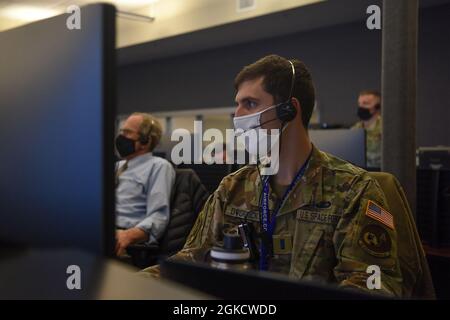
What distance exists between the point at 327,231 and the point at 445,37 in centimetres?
452

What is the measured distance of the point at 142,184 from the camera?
2.47 meters

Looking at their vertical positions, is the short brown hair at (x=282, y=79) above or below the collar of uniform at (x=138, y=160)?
above

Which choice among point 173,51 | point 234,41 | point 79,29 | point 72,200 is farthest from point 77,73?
point 173,51

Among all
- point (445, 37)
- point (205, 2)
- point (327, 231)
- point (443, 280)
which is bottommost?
point (443, 280)

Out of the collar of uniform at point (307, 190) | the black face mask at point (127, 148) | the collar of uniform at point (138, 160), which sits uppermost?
the black face mask at point (127, 148)

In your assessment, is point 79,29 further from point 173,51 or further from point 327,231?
point 173,51

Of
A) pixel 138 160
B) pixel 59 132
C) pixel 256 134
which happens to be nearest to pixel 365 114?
pixel 138 160

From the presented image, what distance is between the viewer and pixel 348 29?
550 centimetres

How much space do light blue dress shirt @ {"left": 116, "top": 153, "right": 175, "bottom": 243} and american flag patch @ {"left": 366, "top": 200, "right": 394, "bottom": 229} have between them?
1.39 metres

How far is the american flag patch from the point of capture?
43.6 inches

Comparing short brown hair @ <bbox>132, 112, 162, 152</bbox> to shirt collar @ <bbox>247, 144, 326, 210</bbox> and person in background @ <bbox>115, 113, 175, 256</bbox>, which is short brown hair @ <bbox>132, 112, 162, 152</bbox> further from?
shirt collar @ <bbox>247, 144, 326, 210</bbox>

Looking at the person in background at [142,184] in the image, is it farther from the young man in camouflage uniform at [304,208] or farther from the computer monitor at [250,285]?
the computer monitor at [250,285]

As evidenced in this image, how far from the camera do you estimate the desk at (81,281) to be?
1.60 feet

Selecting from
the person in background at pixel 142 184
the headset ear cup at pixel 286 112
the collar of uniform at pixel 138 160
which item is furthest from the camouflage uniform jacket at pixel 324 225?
the collar of uniform at pixel 138 160
